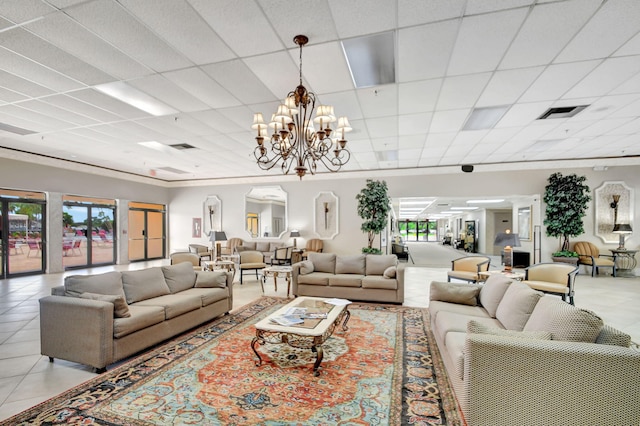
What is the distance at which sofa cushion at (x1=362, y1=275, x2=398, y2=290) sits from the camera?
16.3 feet

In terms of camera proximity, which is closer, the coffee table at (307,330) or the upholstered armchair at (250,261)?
the coffee table at (307,330)

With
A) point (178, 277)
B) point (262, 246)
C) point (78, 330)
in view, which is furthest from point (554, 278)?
point (262, 246)

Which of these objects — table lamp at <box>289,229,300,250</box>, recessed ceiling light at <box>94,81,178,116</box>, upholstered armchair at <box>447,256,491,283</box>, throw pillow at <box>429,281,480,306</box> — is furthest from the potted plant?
recessed ceiling light at <box>94,81,178,116</box>

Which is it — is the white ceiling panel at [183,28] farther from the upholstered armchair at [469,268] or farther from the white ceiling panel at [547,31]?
the upholstered armchair at [469,268]

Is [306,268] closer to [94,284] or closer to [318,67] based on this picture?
[94,284]

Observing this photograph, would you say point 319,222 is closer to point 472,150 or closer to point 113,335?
point 472,150

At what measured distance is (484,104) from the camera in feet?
14.0

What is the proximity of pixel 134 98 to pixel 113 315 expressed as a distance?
2931 millimetres

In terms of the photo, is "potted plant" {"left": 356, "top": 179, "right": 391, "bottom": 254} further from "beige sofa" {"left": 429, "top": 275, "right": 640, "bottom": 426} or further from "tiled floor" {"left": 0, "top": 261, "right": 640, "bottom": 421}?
"beige sofa" {"left": 429, "top": 275, "right": 640, "bottom": 426}

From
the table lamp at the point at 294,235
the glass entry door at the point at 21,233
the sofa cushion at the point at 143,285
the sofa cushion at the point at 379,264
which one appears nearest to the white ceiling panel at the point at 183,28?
the sofa cushion at the point at 143,285

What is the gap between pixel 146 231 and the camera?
1081cm

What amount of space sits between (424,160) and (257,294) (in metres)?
5.49

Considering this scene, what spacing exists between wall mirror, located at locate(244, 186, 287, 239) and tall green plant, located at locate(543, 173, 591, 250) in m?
7.71

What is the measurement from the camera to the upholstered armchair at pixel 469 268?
17.4ft
